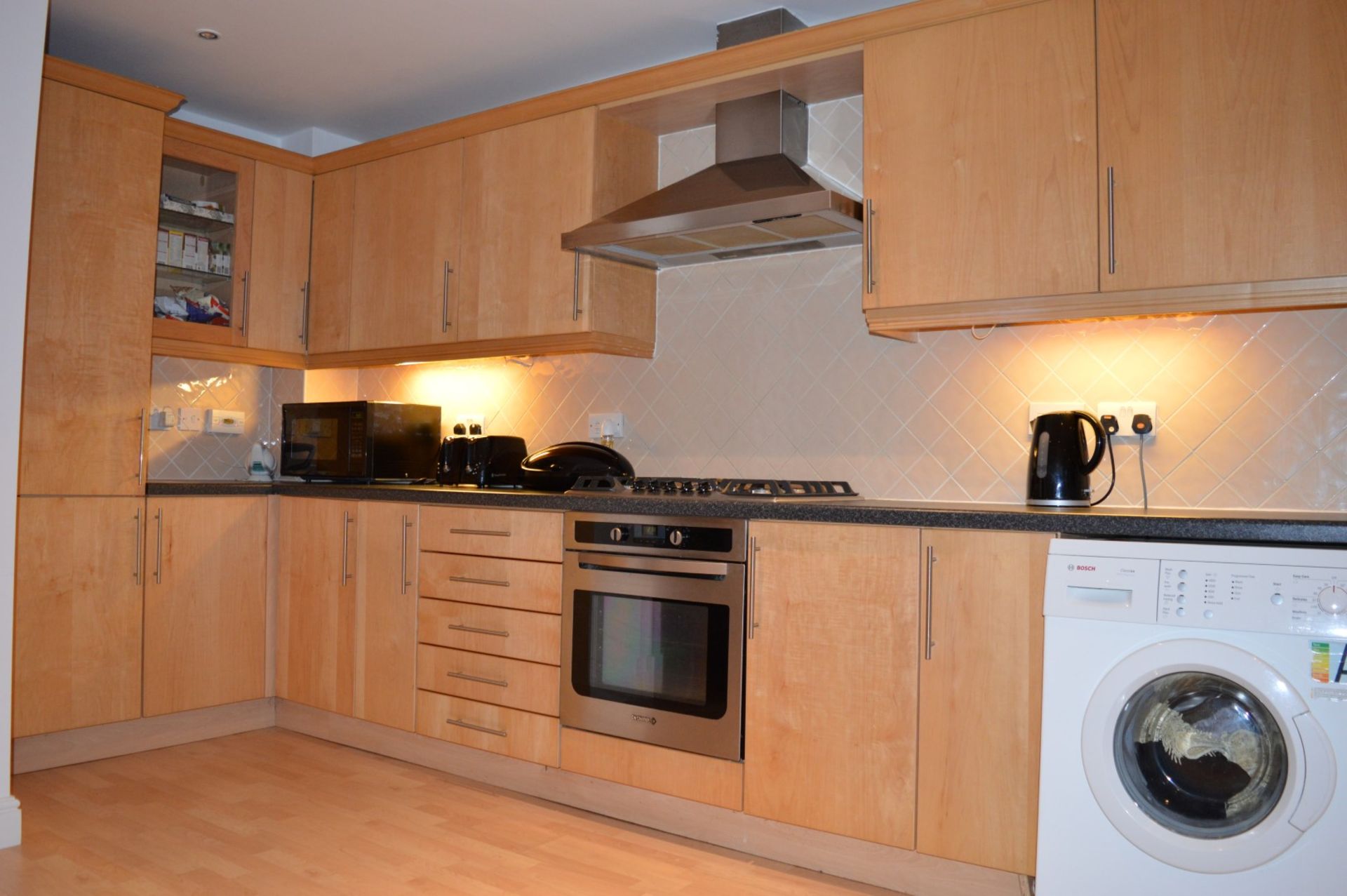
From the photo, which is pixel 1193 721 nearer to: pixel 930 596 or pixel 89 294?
pixel 930 596

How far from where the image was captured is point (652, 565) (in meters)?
2.68

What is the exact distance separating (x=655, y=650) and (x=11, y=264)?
1938 millimetres

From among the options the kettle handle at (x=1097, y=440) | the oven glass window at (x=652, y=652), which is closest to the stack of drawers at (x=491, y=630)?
the oven glass window at (x=652, y=652)

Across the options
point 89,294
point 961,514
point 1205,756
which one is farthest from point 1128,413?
point 89,294

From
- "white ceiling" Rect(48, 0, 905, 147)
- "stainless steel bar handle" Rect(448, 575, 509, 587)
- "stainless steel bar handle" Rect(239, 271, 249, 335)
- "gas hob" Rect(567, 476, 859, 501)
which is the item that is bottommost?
"stainless steel bar handle" Rect(448, 575, 509, 587)

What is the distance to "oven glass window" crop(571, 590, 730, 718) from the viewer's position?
2568mm

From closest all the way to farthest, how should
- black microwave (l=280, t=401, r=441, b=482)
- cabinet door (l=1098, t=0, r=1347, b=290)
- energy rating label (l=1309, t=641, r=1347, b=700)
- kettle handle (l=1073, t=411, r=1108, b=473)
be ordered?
energy rating label (l=1309, t=641, r=1347, b=700), cabinet door (l=1098, t=0, r=1347, b=290), kettle handle (l=1073, t=411, r=1108, b=473), black microwave (l=280, t=401, r=441, b=482)

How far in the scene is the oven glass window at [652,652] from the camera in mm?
2568

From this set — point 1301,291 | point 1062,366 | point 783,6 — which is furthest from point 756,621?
point 783,6

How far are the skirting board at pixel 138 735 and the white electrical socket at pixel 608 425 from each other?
1.61m

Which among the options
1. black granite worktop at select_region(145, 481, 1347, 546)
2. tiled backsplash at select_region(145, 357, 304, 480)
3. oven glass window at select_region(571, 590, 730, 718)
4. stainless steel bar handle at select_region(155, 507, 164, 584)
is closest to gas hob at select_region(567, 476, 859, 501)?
black granite worktop at select_region(145, 481, 1347, 546)

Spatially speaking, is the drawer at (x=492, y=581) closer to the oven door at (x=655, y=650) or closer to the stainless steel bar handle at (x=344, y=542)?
the oven door at (x=655, y=650)

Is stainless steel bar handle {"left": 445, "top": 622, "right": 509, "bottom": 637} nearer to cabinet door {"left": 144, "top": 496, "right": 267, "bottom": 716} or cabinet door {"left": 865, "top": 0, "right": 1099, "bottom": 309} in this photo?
cabinet door {"left": 144, "top": 496, "right": 267, "bottom": 716}

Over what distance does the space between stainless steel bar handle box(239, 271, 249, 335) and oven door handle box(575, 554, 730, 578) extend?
6.15ft
